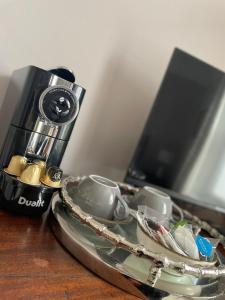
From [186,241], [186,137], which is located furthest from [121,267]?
[186,137]

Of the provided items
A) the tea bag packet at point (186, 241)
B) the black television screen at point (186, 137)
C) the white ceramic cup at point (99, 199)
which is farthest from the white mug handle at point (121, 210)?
the black television screen at point (186, 137)

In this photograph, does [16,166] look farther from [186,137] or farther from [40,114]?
[186,137]

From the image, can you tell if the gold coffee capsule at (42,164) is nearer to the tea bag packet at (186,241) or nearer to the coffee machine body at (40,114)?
the coffee machine body at (40,114)

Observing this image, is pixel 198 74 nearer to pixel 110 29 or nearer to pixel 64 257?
pixel 110 29

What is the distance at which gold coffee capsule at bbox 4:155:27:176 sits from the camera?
1.69 feet

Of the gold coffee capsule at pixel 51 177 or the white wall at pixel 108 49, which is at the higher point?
the white wall at pixel 108 49

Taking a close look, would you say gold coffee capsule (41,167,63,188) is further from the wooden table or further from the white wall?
the white wall

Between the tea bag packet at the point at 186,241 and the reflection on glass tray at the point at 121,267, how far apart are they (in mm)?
43

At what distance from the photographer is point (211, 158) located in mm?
996

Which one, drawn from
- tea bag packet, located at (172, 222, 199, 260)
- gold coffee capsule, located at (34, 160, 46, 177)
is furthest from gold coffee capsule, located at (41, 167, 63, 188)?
tea bag packet, located at (172, 222, 199, 260)

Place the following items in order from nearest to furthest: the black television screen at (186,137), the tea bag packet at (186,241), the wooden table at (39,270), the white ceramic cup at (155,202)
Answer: the wooden table at (39,270)
the tea bag packet at (186,241)
the white ceramic cup at (155,202)
the black television screen at (186,137)

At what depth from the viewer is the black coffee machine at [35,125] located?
1.67 ft

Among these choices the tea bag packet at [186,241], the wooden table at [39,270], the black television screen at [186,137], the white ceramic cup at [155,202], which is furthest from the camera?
the black television screen at [186,137]

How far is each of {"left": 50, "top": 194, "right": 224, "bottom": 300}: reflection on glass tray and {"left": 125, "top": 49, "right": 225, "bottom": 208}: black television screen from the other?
0.39 m
